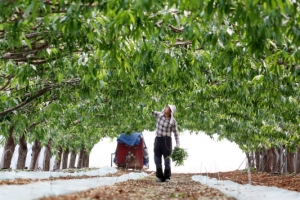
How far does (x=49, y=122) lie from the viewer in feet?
55.2

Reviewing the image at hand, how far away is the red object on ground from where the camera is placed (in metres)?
26.6

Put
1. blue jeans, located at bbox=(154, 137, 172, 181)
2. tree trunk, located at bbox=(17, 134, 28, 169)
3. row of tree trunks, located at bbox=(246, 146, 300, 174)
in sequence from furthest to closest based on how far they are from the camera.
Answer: row of tree trunks, located at bbox=(246, 146, 300, 174) → tree trunk, located at bbox=(17, 134, 28, 169) → blue jeans, located at bbox=(154, 137, 172, 181)

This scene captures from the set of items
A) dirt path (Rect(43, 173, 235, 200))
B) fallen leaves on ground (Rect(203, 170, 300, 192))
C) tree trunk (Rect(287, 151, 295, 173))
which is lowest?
dirt path (Rect(43, 173, 235, 200))

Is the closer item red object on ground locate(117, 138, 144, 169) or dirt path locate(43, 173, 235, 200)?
dirt path locate(43, 173, 235, 200)

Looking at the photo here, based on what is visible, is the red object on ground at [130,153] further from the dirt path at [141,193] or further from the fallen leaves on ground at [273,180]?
the dirt path at [141,193]

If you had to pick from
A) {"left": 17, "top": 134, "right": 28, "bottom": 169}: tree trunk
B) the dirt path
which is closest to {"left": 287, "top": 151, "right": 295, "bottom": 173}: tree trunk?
{"left": 17, "top": 134, "right": 28, "bottom": 169}: tree trunk

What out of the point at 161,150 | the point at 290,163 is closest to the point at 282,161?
the point at 290,163

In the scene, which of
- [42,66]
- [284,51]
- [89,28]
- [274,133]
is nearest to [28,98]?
[42,66]

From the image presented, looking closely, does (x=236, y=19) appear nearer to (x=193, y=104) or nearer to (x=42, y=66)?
(x=42, y=66)

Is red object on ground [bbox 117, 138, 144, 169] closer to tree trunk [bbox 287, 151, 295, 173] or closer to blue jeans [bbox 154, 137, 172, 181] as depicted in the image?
tree trunk [bbox 287, 151, 295, 173]

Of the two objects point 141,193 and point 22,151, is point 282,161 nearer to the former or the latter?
point 22,151

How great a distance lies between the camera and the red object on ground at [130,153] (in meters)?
26.6

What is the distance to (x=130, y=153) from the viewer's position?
26.4 metres

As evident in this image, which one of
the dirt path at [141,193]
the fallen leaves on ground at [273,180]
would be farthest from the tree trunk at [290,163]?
the dirt path at [141,193]
